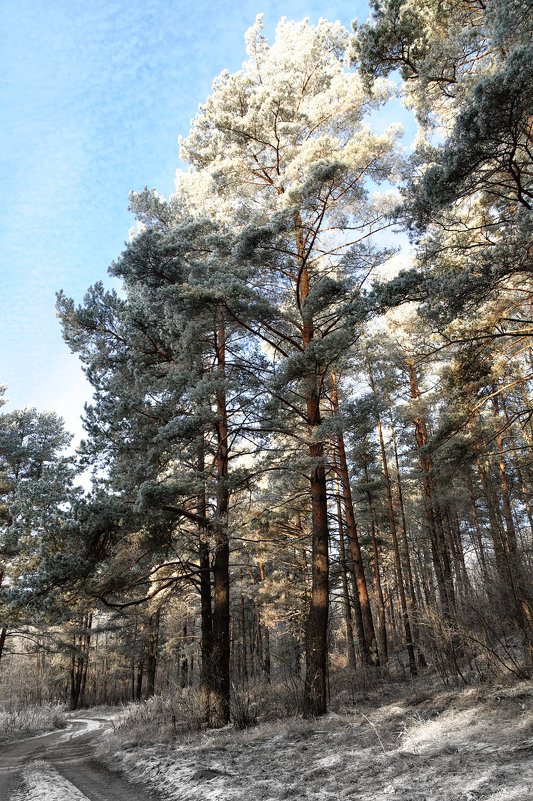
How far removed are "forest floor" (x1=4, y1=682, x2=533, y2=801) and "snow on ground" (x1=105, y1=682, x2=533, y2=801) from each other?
0.02m

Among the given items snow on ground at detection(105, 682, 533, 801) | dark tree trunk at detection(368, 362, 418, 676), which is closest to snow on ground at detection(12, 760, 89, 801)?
snow on ground at detection(105, 682, 533, 801)

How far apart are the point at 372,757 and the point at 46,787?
5081 mm

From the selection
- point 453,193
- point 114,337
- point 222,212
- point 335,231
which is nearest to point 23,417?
point 114,337

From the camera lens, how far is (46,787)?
7.05 metres

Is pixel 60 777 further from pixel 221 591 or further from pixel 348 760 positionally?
pixel 348 760

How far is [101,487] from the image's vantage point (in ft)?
34.6

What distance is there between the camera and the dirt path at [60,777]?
21.2 feet

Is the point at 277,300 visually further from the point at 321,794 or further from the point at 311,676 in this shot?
the point at 321,794

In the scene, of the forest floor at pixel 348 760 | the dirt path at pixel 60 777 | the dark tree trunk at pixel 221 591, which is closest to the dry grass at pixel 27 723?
the dirt path at pixel 60 777

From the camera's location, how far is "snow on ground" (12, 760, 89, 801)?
6245 millimetres

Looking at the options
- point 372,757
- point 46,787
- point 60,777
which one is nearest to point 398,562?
point 372,757

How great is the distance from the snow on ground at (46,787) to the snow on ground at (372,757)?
105 cm

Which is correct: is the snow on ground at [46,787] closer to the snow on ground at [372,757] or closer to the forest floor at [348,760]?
the forest floor at [348,760]

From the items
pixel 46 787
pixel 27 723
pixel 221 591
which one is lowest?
pixel 27 723
